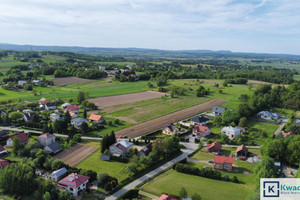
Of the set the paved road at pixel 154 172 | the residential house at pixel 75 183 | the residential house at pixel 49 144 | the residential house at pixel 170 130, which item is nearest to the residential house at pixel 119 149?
the paved road at pixel 154 172

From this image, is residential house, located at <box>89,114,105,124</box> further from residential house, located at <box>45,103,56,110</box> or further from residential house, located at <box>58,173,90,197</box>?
residential house, located at <box>58,173,90,197</box>

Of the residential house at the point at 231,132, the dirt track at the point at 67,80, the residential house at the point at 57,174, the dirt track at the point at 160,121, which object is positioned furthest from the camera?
the dirt track at the point at 67,80

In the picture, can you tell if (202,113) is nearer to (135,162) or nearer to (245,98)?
(245,98)

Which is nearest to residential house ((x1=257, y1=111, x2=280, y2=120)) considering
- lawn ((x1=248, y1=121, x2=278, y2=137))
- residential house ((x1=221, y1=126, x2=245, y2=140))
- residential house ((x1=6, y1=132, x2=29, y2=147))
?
lawn ((x1=248, y1=121, x2=278, y2=137))

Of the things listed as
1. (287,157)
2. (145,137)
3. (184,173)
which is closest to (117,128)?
(145,137)

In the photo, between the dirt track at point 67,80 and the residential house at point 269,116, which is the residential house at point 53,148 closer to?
the residential house at point 269,116

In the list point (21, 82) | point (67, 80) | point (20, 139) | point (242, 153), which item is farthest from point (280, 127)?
point (21, 82)

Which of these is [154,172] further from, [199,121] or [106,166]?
[199,121]
